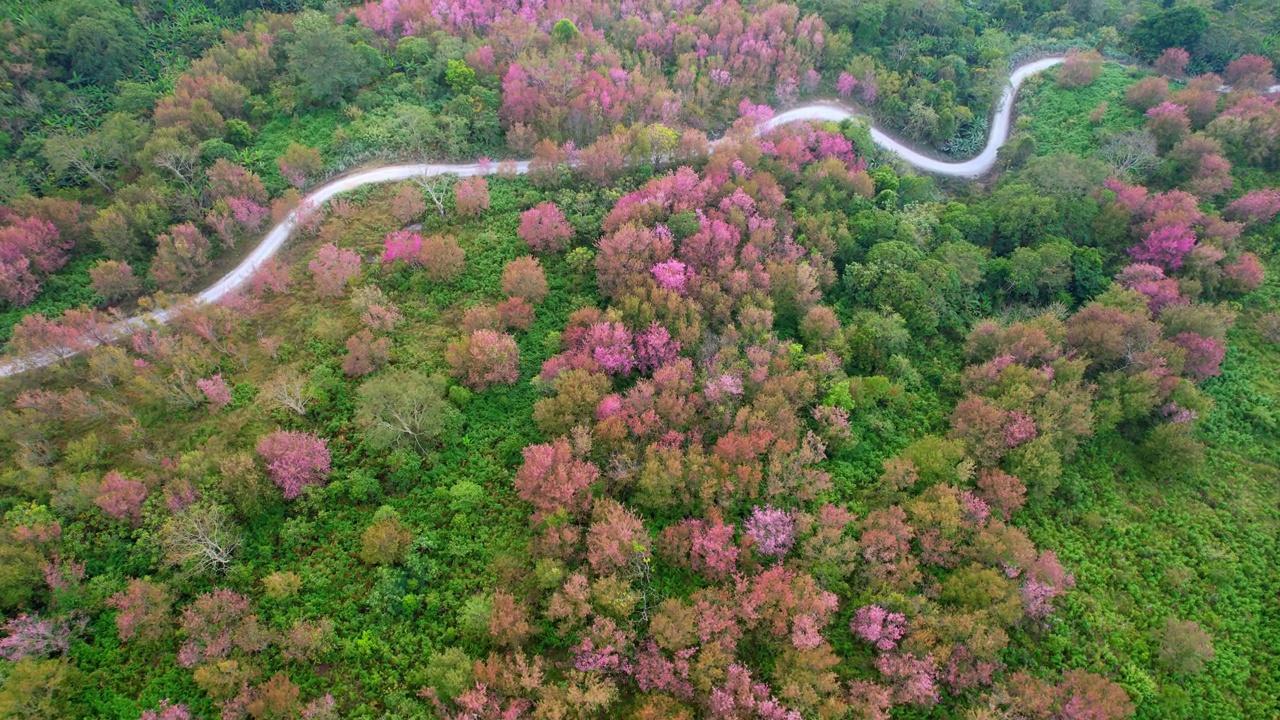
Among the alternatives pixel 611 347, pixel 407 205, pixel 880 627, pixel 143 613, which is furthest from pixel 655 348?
pixel 143 613

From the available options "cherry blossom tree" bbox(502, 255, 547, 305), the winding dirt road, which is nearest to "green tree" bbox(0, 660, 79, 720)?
the winding dirt road

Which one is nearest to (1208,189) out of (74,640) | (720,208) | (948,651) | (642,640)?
(720,208)

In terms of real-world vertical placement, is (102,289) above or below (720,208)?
below

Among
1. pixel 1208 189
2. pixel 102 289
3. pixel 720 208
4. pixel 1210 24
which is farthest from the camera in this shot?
pixel 1210 24

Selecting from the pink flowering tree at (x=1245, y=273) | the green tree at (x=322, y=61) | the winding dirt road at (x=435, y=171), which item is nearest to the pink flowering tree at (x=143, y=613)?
the winding dirt road at (x=435, y=171)

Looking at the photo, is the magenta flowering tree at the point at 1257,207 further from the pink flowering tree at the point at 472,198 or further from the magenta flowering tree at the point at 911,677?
the pink flowering tree at the point at 472,198

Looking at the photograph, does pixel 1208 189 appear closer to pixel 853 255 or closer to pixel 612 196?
pixel 853 255

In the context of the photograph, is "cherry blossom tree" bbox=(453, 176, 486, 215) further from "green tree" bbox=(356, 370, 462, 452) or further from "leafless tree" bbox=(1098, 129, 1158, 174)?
"leafless tree" bbox=(1098, 129, 1158, 174)
